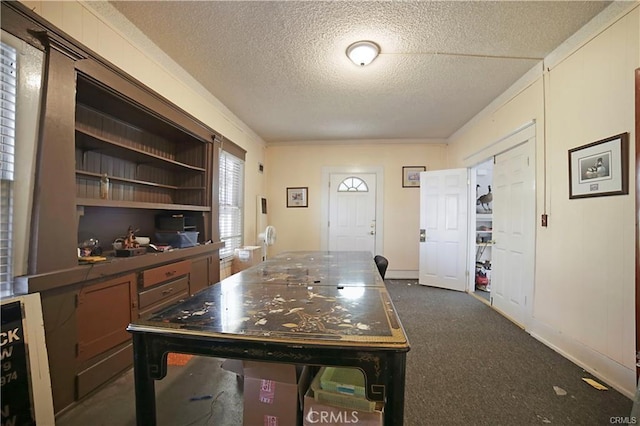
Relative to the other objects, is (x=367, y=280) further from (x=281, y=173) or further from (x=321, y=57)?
(x=281, y=173)

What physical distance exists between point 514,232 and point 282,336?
3.15m

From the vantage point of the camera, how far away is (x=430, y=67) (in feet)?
8.59

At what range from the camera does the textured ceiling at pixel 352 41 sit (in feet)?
6.23

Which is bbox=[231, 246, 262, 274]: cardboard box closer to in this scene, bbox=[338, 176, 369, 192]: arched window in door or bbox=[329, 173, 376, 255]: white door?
bbox=[329, 173, 376, 255]: white door

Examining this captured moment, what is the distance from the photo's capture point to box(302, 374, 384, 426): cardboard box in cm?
105

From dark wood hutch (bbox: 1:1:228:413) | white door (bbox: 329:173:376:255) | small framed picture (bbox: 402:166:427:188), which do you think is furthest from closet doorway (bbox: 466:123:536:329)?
dark wood hutch (bbox: 1:1:228:413)

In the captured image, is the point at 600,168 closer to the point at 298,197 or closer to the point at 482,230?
the point at 482,230

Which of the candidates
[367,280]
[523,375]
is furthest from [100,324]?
[523,375]

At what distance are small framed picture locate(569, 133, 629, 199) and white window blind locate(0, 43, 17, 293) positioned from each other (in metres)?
3.59

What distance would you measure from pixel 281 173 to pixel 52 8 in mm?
3913

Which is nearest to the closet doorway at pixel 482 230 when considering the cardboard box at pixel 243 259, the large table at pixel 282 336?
the cardboard box at pixel 243 259

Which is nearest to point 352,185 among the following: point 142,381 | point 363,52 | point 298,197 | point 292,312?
point 298,197

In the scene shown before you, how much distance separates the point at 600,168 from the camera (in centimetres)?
195

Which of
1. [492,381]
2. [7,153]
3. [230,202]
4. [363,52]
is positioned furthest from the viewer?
[230,202]
